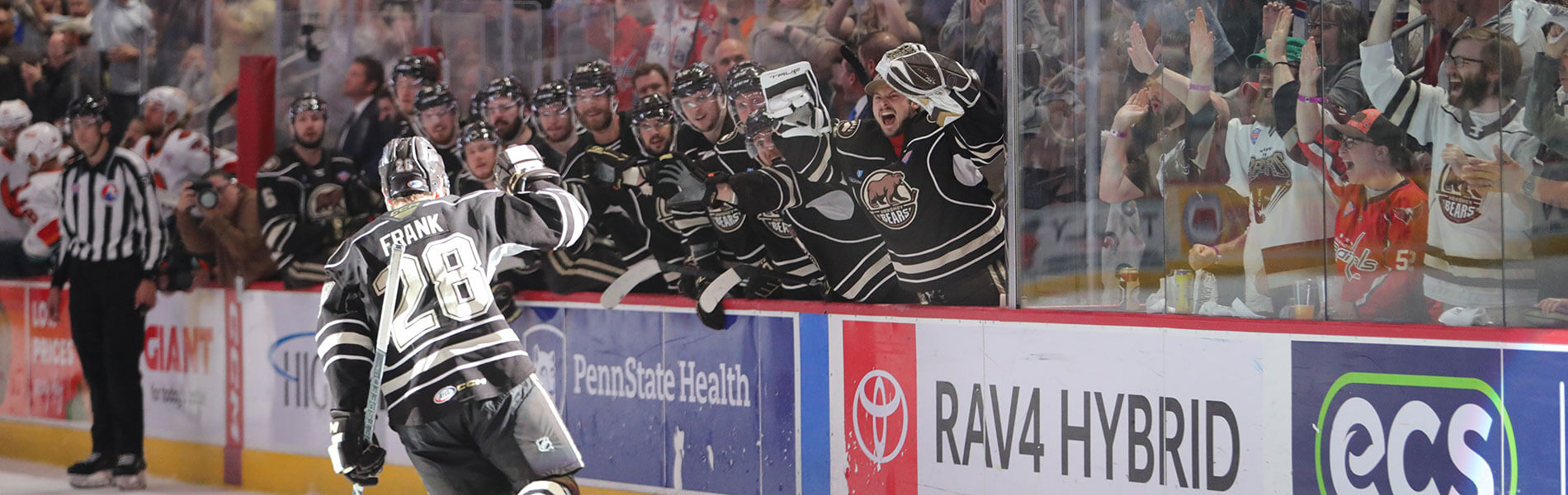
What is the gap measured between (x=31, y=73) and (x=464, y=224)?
6403 millimetres

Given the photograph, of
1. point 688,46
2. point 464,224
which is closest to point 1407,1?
point 464,224

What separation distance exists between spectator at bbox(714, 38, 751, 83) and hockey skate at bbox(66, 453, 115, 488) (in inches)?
154

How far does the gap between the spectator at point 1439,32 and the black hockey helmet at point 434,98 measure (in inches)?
176

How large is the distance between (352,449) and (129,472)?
3.98m

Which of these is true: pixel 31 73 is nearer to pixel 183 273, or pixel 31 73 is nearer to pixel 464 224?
pixel 183 273

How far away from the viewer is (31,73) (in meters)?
9.59

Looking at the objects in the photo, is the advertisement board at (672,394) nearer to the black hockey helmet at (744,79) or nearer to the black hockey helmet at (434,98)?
the black hockey helmet at (744,79)

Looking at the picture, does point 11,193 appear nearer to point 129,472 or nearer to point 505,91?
point 129,472

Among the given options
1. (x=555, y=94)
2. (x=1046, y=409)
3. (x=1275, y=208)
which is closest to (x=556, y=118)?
(x=555, y=94)

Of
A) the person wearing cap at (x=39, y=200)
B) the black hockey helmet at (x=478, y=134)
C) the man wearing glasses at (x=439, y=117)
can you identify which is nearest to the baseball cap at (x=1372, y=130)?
the black hockey helmet at (x=478, y=134)

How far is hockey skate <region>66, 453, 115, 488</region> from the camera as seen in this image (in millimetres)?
7912

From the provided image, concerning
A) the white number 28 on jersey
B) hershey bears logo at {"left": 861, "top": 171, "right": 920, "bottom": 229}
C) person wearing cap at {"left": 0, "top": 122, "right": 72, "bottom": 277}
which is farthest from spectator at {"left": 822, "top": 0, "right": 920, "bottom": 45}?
person wearing cap at {"left": 0, "top": 122, "right": 72, "bottom": 277}

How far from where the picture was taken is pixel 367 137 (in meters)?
7.76

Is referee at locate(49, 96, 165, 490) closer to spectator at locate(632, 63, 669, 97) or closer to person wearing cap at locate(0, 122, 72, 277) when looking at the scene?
person wearing cap at locate(0, 122, 72, 277)
